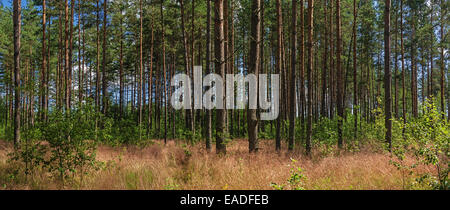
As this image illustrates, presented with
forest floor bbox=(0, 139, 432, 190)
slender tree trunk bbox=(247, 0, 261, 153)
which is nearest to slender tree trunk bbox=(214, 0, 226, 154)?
slender tree trunk bbox=(247, 0, 261, 153)

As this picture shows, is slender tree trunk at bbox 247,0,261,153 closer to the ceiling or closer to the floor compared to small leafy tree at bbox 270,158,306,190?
closer to the ceiling

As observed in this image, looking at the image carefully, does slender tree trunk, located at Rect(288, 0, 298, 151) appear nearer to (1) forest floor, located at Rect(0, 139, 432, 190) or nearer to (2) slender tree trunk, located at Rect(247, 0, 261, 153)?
(2) slender tree trunk, located at Rect(247, 0, 261, 153)

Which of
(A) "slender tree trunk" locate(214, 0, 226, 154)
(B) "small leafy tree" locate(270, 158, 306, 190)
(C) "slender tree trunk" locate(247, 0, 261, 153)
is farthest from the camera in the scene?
(C) "slender tree trunk" locate(247, 0, 261, 153)

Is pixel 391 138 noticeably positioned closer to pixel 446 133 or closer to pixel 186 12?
pixel 446 133

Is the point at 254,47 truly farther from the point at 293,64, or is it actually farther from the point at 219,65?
the point at 293,64

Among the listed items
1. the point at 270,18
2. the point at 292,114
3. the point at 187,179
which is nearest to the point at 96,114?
the point at 187,179

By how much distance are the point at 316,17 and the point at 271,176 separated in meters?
16.1

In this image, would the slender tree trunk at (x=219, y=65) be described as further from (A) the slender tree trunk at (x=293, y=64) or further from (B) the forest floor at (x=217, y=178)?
(A) the slender tree trunk at (x=293, y=64)

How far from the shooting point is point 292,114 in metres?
9.73

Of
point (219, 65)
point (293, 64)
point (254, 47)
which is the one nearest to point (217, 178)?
point (219, 65)

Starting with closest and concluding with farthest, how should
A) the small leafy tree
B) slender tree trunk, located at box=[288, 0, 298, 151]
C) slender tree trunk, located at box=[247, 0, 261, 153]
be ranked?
the small leafy tree, slender tree trunk, located at box=[247, 0, 261, 153], slender tree trunk, located at box=[288, 0, 298, 151]

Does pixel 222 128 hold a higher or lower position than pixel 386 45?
lower

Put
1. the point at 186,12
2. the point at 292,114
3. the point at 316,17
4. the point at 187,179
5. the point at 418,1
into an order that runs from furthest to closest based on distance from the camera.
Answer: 1. the point at 418,1
2. the point at 186,12
3. the point at 316,17
4. the point at 292,114
5. the point at 187,179

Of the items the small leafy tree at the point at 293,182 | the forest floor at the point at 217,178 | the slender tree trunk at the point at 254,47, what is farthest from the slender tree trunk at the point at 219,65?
the small leafy tree at the point at 293,182
